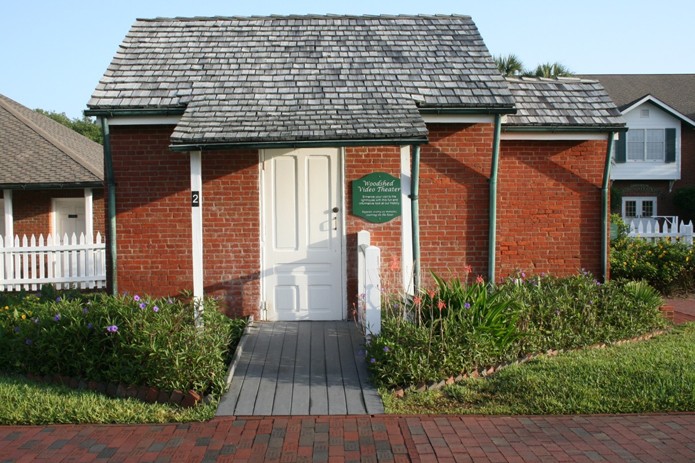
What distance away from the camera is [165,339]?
665cm

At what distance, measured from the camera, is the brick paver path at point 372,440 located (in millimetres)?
5129

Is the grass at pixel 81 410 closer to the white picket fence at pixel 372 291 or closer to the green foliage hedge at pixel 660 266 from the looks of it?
the white picket fence at pixel 372 291

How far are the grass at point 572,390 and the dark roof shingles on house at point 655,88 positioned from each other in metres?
25.7

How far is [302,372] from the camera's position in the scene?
7109 mm

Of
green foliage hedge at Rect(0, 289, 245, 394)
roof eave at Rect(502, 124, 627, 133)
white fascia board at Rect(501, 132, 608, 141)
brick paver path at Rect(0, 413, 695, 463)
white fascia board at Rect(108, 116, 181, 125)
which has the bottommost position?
brick paver path at Rect(0, 413, 695, 463)

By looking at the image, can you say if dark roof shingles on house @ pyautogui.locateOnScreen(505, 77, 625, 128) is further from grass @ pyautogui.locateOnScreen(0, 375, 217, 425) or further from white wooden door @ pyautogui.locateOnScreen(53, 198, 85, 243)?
white wooden door @ pyautogui.locateOnScreen(53, 198, 85, 243)

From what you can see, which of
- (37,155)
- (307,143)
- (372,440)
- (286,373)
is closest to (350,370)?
(286,373)

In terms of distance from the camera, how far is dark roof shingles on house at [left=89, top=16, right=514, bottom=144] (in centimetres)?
844

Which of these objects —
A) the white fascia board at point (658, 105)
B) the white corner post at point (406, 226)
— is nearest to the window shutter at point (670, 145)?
the white fascia board at point (658, 105)

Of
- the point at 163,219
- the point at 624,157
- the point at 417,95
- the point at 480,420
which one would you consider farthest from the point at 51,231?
the point at 624,157

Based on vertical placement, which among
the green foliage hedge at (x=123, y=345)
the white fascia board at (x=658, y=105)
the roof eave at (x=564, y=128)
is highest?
the white fascia board at (x=658, y=105)

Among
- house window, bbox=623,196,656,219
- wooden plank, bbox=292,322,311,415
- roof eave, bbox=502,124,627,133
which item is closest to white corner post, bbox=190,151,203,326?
wooden plank, bbox=292,322,311,415

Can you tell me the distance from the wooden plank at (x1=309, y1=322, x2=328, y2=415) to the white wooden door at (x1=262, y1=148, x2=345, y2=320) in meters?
0.44

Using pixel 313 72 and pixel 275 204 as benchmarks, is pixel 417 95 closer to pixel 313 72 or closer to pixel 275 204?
pixel 313 72
